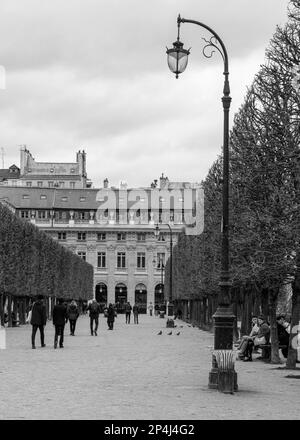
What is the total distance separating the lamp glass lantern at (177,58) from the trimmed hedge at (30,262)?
36190 millimetres

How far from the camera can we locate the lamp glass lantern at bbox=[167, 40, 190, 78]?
1927 cm

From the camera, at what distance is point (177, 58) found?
1927 cm

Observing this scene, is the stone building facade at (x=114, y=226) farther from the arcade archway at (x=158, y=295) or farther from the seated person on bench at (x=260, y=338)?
the seated person on bench at (x=260, y=338)

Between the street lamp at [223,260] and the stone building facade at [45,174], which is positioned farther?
the stone building facade at [45,174]

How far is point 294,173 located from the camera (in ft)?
76.0

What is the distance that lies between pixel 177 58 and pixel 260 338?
13346 millimetres

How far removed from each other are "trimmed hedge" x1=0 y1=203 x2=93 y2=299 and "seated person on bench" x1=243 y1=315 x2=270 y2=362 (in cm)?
2688

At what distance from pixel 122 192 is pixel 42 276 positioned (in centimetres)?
6550

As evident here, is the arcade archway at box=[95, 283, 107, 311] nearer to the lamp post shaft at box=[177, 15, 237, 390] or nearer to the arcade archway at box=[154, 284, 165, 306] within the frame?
the arcade archway at box=[154, 284, 165, 306]

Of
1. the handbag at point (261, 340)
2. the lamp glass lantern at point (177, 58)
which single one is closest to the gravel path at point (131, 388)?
the handbag at point (261, 340)

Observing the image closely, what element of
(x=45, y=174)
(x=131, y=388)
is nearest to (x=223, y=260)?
(x=131, y=388)

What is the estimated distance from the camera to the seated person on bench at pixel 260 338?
94.9ft

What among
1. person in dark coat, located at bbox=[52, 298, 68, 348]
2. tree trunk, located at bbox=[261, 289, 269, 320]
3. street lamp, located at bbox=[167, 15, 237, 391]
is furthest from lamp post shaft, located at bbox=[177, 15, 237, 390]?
person in dark coat, located at bbox=[52, 298, 68, 348]

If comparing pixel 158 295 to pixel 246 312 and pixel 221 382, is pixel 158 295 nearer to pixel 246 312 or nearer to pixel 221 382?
pixel 246 312
